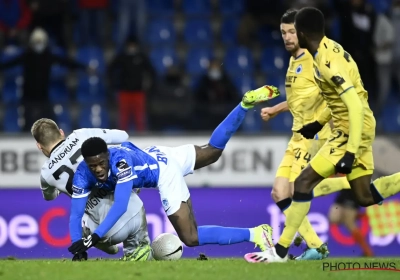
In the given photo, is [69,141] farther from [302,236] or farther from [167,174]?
[302,236]

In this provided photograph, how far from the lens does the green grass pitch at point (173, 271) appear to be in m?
8.54

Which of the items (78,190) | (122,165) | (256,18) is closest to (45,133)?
(78,190)

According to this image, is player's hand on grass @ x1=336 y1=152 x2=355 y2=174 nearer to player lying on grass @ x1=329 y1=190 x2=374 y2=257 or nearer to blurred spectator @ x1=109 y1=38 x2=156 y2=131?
player lying on grass @ x1=329 y1=190 x2=374 y2=257

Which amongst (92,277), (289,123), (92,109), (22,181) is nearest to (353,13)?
(289,123)

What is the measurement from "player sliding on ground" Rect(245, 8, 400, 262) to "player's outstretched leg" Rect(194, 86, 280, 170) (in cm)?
126

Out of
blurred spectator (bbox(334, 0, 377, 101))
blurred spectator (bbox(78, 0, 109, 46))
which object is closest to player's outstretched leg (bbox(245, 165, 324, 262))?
blurred spectator (bbox(334, 0, 377, 101))

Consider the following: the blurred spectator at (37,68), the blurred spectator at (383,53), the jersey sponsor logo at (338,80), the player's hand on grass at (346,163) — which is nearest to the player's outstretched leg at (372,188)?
the player's hand on grass at (346,163)

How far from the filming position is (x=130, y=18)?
57.5ft

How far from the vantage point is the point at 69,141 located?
10.5m

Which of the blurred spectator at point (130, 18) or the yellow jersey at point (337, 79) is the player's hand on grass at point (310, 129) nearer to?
the yellow jersey at point (337, 79)

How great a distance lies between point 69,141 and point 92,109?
5533 mm

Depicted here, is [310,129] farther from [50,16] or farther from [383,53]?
[50,16]

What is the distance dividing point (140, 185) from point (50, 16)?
7.95 metres

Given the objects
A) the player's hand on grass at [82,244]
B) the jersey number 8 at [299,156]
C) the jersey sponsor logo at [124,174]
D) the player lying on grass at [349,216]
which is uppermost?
the jersey sponsor logo at [124,174]
